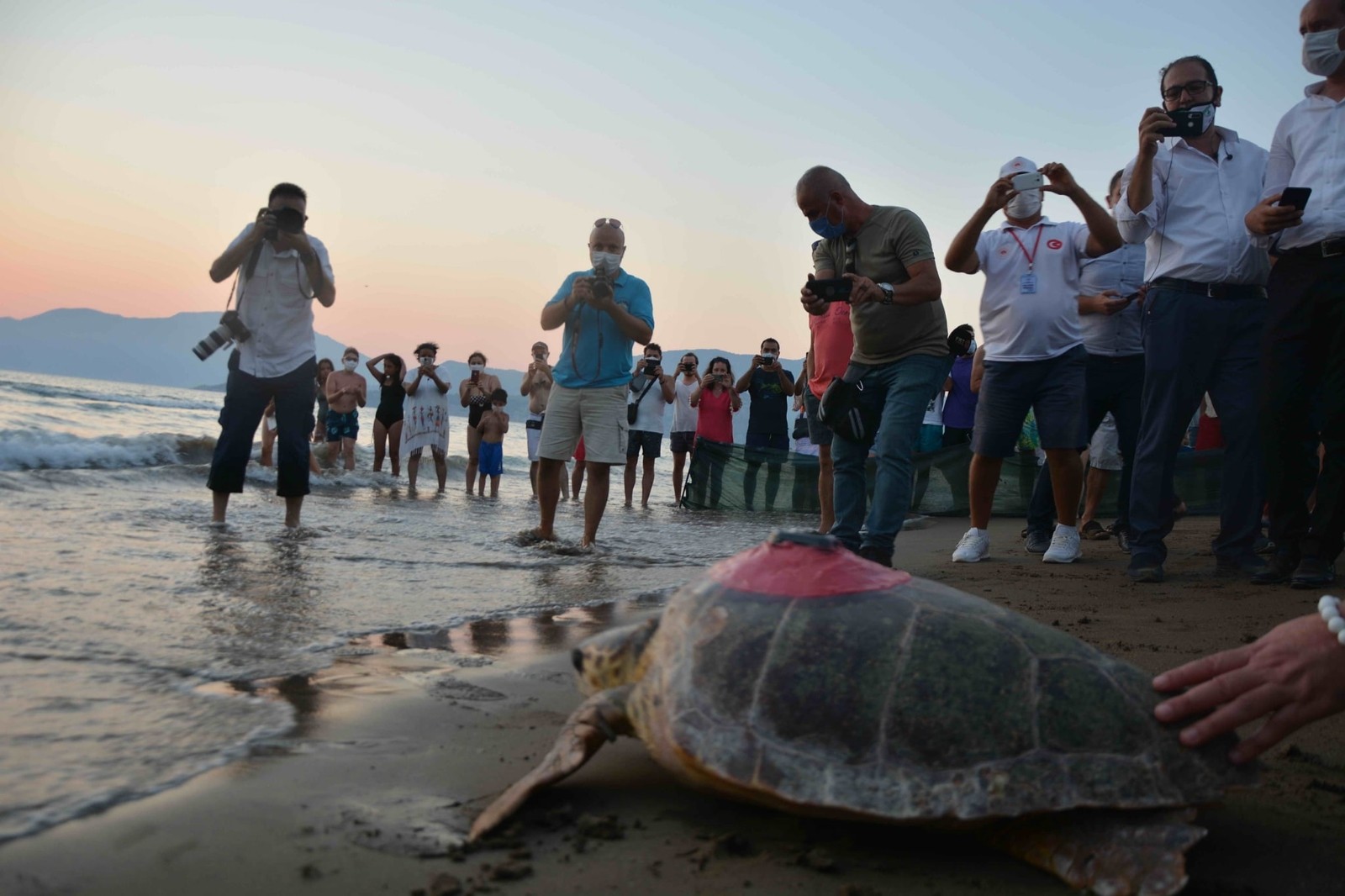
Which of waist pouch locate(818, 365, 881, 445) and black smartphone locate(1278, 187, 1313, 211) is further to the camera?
waist pouch locate(818, 365, 881, 445)

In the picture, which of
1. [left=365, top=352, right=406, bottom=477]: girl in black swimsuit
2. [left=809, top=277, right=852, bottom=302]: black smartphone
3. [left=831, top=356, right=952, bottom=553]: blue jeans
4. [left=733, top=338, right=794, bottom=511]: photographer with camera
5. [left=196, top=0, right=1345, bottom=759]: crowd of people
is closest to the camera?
[left=196, top=0, right=1345, bottom=759]: crowd of people

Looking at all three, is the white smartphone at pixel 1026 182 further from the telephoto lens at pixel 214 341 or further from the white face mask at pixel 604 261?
the telephoto lens at pixel 214 341

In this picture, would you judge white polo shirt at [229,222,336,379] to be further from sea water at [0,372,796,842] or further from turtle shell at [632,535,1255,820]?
turtle shell at [632,535,1255,820]

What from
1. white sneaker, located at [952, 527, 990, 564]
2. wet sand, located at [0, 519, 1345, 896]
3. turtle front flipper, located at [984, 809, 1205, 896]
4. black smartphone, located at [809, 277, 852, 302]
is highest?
black smartphone, located at [809, 277, 852, 302]

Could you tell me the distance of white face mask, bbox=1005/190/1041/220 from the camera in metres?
5.10

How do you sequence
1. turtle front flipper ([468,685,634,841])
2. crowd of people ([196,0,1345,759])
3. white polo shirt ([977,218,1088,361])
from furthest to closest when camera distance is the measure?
white polo shirt ([977,218,1088,361]) → crowd of people ([196,0,1345,759]) → turtle front flipper ([468,685,634,841])

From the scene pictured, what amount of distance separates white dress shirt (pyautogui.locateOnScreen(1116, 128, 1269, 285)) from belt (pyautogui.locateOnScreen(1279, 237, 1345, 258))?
13.0 inches

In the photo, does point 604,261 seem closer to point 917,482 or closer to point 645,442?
point 917,482

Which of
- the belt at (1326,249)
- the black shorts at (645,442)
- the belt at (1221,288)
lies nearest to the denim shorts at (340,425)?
the black shorts at (645,442)

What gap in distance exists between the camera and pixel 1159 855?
156 centimetres

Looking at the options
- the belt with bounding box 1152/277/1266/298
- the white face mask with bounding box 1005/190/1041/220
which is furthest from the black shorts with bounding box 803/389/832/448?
the belt with bounding box 1152/277/1266/298

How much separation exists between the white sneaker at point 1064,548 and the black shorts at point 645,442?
21.4ft

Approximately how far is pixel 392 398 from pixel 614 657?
11.5 metres

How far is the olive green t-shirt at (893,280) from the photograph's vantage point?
14.9 feet
